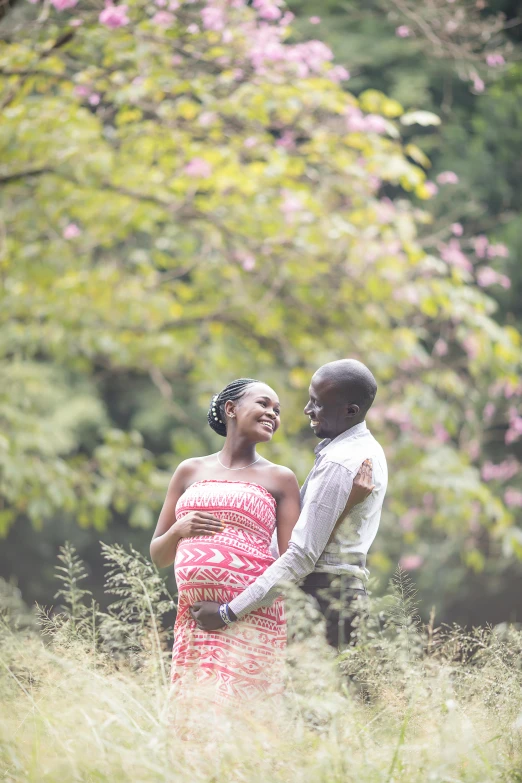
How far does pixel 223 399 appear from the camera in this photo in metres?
3.04

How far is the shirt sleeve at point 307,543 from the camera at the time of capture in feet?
8.79

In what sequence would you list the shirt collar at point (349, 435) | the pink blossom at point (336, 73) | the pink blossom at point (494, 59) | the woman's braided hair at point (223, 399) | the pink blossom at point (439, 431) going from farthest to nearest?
the pink blossom at point (439, 431)
the pink blossom at point (336, 73)
the pink blossom at point (494, 59)
the woman's braided hair at point (223, 399)
the shirt collar at point (349, 435)

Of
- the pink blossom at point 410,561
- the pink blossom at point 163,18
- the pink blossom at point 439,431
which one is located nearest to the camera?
the pink blossom at point 163,18

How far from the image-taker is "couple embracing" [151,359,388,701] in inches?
106

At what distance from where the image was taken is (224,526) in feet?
9.14

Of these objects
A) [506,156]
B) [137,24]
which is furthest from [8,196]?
[506,156]

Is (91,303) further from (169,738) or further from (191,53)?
(169,738)

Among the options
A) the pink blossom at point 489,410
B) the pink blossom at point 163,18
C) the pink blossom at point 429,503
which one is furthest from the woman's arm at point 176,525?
the pink blossom at point 489,410

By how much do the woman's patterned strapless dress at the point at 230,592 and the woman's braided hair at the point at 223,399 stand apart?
0.27m

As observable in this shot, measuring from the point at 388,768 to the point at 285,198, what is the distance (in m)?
4.86

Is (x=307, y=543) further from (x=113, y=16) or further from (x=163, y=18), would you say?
(x=163, y=18)

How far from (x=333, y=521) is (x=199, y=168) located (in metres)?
4.21

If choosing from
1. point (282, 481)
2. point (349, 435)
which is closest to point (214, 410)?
point (282, 481)

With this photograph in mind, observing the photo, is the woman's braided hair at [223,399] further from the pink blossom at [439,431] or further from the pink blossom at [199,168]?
the pink blossom at [439,431]
